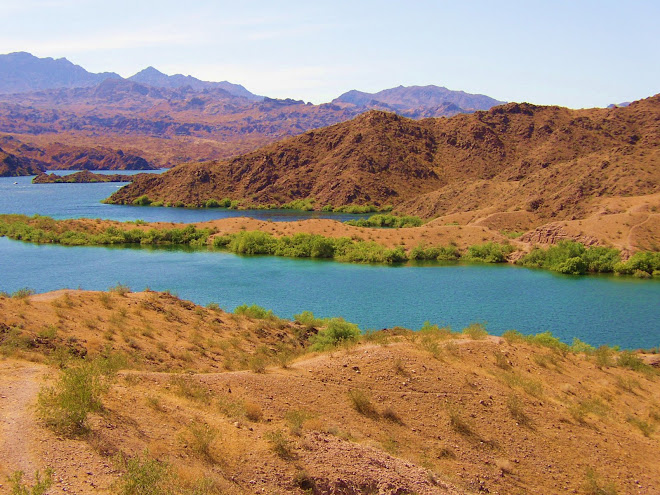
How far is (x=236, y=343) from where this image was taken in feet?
82.6

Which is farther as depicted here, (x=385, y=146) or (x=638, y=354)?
(x=385, y=146)

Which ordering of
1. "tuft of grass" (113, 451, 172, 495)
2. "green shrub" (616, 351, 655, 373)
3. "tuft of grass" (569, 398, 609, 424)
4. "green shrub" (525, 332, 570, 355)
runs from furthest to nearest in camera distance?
1. "green shrub" (616, 351, 655, 373)
2. "green shrub" (525, 332, 570, 355)
3. "tuft of grass" (569, 398, 609, 424)
4. "tuft of grass" (113, 451, 172, 495)

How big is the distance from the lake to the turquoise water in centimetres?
3227

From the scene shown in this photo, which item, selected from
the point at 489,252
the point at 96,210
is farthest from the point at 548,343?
the point at 96,210

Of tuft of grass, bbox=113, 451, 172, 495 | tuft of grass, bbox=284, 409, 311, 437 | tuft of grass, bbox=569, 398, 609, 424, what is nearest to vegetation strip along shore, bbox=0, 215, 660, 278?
tuft of grass, bbox=569, 398, 609, 424

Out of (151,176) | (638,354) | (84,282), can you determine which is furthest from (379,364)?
(151,176)

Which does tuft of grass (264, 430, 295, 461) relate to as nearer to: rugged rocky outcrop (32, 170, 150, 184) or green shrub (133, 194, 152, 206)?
green shrub (133, 194, 152, 206)

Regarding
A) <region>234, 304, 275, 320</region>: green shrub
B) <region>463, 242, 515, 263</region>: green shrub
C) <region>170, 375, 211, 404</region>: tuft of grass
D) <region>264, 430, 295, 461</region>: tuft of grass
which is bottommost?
<region>234, 304, 275, 320</region>: green shrub

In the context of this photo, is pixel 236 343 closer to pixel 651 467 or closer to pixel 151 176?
pixel 651 467

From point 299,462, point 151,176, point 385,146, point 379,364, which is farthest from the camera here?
point 151,176

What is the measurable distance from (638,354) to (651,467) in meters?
12.6

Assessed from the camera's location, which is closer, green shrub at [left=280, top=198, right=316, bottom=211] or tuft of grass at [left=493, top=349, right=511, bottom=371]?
tuft of grass at [left=493, top=349, right=511, bottom=371]

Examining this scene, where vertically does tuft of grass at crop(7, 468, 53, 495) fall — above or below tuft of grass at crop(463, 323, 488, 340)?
above

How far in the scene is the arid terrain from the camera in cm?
1159
